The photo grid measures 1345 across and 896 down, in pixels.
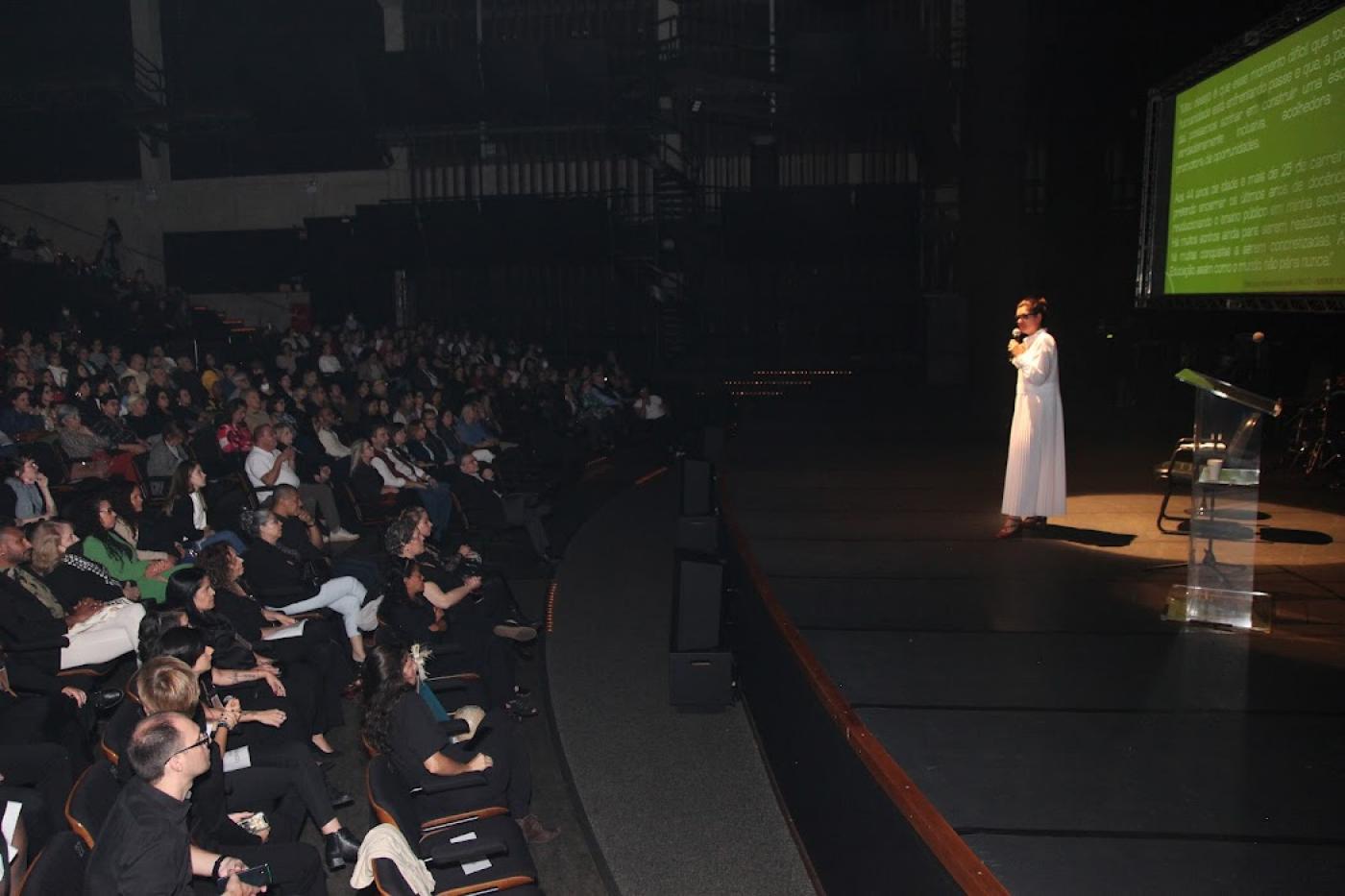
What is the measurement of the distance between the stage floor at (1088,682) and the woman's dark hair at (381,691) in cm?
158

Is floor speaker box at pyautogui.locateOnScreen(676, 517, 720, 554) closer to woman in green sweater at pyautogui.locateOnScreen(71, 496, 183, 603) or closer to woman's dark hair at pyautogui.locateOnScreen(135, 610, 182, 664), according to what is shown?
woman in green sweater at pyautogui.locateOnScreen(71, 496, 183, 603)

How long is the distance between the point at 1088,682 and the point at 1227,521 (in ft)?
3.66

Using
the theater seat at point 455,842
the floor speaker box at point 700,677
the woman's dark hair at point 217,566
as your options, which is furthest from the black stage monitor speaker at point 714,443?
the theater seat at point 455,842

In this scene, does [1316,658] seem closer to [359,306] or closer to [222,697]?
[222,697]

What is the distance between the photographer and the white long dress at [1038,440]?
19.8 ft

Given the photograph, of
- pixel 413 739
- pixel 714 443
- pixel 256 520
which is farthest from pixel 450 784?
pixel 714 443

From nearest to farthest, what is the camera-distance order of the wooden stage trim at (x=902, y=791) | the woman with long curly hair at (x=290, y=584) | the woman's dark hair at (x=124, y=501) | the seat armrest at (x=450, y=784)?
1. the wooden stage trim at (x=902, y=791)
2. the seat armrest at (x=450, y=784)
3. the woman with long curly hair at (x=290, y=584)
4. the woman's dark hair at (x=124, y=501)

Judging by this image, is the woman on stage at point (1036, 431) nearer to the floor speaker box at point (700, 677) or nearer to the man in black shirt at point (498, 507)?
the floor speaker box at point (700, 677)

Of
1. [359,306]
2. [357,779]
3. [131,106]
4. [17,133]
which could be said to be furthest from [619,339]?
[357,779]

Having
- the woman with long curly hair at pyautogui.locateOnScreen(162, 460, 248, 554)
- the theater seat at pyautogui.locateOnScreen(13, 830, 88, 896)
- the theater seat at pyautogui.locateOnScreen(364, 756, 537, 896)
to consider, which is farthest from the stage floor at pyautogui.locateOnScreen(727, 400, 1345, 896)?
the woman with long curly hair at pyautogui.locateOnScreen(162, 460, 248, 554)

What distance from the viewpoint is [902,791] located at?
2.50 m

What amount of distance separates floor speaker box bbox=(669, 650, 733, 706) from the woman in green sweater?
2.70 meters

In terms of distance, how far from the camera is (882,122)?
57.6ft

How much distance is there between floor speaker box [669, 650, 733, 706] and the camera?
512 cm
